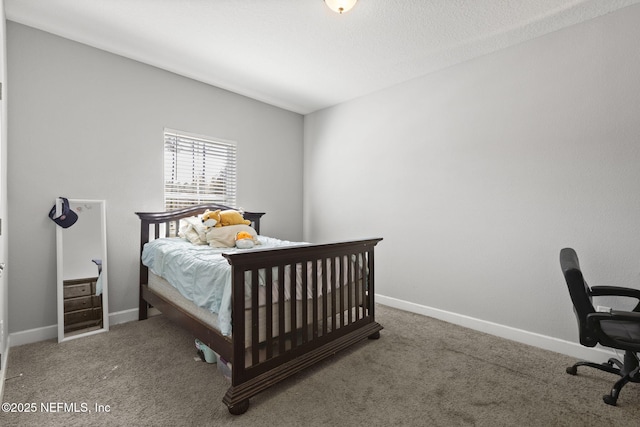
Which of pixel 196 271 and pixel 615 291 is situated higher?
pixel 196 271

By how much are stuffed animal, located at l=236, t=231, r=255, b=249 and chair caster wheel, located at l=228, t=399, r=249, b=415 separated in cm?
137

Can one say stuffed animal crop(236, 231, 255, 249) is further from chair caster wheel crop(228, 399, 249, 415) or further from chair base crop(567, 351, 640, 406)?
chair base crop(567, 351, 640, 406)

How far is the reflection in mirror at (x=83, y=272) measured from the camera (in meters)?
2.49

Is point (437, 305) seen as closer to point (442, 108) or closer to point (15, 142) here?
point (442, 108)

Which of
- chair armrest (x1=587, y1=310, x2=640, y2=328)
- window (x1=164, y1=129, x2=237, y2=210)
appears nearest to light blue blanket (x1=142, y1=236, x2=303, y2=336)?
window (x1=164, y1=129, x2=237, y2=210)

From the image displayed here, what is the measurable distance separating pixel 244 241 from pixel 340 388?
4.83 ft

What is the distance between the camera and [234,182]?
12.1ft

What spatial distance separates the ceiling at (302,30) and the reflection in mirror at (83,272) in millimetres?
1463

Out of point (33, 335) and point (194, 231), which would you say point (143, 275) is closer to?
point (194, 231)

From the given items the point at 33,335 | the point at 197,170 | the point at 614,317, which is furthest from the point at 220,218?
the point at 614,317

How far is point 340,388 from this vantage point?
71.4 inches

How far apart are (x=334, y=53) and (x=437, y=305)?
2.68m

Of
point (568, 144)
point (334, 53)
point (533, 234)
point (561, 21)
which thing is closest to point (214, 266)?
point (334, 53)

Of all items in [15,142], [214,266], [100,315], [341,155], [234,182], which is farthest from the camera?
[341,155]
